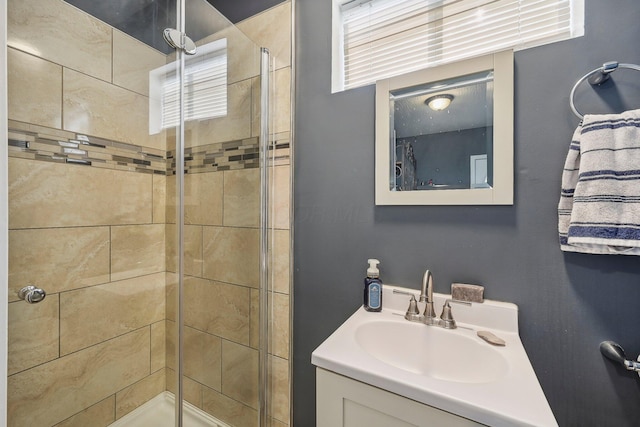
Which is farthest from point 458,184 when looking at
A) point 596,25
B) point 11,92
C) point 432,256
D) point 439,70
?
point 11,92

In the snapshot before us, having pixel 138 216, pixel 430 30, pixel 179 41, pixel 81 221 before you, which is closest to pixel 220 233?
pixel 138 216

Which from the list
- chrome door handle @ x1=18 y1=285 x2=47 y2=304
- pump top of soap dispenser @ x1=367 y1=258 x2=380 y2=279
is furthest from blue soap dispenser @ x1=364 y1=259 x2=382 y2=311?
chrome door handle @ x1=18 y1=285 x2=47 y2=304

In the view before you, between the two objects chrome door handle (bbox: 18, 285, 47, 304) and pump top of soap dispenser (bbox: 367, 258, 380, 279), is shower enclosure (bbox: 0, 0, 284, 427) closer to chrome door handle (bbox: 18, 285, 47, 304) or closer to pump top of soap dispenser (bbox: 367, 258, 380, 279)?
chrome door handle (bbox: 18, 285, 47, 304)

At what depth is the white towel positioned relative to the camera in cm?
71

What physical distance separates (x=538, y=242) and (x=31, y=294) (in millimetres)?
1817

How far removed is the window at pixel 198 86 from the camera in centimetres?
116

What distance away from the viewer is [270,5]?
136 centimetres

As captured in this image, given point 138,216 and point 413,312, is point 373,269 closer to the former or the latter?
point 413,312

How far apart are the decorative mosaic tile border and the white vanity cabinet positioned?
964 millimetres

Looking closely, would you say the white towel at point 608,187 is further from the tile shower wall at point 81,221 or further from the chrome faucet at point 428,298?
the tile shower wall at point 81,221

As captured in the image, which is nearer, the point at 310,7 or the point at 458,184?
the point at 458,184

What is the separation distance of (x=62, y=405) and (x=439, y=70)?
6.65 feet

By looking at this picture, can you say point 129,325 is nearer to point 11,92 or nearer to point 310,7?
point 11,92

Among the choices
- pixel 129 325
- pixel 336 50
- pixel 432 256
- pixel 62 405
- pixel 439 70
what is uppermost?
pixel 336 50
